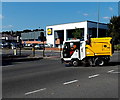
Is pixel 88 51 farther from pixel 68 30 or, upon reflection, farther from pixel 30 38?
pixel 30 38

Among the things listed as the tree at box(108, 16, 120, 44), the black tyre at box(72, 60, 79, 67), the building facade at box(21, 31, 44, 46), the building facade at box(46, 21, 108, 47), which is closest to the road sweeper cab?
the black tyre at box(72, 60, 79, 67)

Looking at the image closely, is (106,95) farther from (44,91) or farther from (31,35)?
(31,35)

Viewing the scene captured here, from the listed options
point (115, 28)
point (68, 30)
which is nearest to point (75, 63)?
point (115, 28)

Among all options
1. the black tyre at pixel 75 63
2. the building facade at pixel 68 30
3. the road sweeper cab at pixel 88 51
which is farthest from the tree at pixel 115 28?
the black tyre at pixel 75 63

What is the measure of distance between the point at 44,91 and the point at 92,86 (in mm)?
2215

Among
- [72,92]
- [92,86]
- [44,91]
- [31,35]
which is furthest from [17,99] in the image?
[31,35]

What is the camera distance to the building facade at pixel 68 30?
72188mm

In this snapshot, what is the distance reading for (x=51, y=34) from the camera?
278 ft

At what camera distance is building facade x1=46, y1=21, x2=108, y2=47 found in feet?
237

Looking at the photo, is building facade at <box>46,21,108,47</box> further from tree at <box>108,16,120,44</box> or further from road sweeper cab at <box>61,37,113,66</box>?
road sweeper cab at <box>61,37,113,66</box>

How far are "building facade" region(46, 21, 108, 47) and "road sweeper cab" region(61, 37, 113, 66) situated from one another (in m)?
52.0

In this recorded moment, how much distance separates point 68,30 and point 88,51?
204ft

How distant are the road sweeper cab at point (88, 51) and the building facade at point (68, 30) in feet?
171

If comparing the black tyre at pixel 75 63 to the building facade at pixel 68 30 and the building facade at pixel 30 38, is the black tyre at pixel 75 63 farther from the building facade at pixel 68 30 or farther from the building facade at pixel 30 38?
the building facade at pixel 30 38
